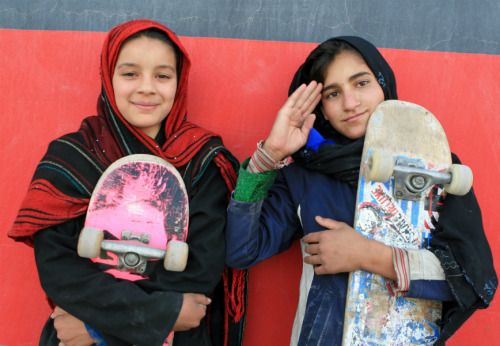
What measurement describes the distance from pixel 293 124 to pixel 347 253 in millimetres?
531

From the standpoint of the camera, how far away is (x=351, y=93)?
63.9 inches

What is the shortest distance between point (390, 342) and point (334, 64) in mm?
1073

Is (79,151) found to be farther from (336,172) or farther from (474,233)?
(474,233)

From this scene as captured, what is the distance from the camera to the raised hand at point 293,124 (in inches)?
59.3

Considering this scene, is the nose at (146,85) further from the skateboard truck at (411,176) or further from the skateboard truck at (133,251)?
the skateboard truck at (411,176)

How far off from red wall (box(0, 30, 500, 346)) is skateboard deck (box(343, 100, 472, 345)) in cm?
44

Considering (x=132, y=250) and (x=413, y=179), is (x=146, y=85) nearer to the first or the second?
(x=132, y=250)

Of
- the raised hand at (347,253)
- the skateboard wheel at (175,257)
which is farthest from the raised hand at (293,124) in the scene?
the skateboard wheel at (175,257)

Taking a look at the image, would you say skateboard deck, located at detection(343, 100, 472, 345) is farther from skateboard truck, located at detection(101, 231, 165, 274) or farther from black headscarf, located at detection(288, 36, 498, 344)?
skateboard truck, located at detection(101, 231, 165, 274)

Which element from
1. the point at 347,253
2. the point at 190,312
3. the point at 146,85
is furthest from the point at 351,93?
the point at 190,312

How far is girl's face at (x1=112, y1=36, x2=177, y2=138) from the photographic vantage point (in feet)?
5.24

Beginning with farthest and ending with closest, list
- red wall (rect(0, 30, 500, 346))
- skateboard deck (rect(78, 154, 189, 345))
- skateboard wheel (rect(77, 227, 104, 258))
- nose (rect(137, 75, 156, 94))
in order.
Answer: red wall (rect(0, 30, 500, 346))
nose (rect(137, 75, 156, 94))
skateboard deck (rect(78, 154, 189, 345))
skateboard wheel (rect(77, 227, 104, 258))

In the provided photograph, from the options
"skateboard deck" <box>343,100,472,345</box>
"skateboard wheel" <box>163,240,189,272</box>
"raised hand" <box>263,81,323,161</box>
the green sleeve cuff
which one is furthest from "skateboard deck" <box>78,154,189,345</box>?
"skateboard deck" <box>343,100,472,345</box>

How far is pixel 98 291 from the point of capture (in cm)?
136
